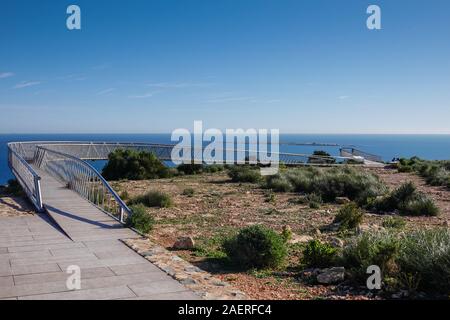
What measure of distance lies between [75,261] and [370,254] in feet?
13.9

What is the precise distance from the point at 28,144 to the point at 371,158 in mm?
26984

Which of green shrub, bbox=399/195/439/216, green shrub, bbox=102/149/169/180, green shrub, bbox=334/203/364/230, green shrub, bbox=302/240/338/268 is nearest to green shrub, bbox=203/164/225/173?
green shrub, bbox=102/149/169/180

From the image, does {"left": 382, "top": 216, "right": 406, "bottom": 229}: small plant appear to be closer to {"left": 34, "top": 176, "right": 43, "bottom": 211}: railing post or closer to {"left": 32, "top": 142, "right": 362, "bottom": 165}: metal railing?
{"left": 34, "top": 176, "right": 43, "bottom": 211}: railing post

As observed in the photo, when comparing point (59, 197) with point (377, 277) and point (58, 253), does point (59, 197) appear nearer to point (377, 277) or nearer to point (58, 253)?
point (58, 253)

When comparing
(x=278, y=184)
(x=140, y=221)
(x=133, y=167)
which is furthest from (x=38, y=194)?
(x=133, y=167)

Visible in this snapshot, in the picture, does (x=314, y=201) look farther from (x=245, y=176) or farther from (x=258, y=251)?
(x=258, y=251)

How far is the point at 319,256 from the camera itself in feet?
21.9

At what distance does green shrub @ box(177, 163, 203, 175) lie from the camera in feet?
85.3

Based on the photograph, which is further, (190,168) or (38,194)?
(190,168)

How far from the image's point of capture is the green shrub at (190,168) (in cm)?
2601

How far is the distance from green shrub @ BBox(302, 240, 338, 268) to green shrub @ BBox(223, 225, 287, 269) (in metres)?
Result: 0.41

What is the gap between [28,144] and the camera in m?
24.4

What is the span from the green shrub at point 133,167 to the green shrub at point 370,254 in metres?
17.1
